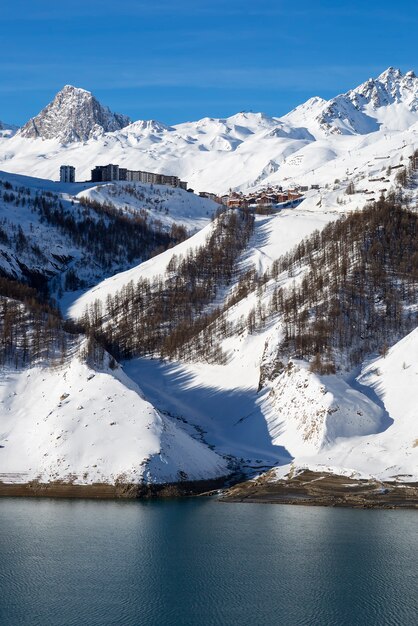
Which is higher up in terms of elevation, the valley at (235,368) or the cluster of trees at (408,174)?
the cluster of trees at (408,174)

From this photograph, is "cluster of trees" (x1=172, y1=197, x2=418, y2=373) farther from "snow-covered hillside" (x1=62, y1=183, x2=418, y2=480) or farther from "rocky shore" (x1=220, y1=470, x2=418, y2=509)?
"rocky shore" (x1=220, y1=470, x2=418, y2=509)

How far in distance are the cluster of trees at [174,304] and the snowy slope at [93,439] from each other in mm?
37893

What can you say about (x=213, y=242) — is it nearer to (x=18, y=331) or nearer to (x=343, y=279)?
(x=343, y=279)

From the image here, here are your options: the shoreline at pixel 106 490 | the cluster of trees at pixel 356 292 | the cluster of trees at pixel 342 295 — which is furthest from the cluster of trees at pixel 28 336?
the cluster of trees at pixel 356 292

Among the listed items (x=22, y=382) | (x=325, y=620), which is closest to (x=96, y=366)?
(x=22, y=382)

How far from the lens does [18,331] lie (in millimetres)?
119625

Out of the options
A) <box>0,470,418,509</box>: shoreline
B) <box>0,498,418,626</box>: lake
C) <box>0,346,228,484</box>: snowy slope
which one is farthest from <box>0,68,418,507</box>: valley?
<box>0,498,418,626</box>: lake

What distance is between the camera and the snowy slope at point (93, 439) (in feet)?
303

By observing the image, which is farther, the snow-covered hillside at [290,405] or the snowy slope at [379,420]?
the snow-covered hillside at [290,405]

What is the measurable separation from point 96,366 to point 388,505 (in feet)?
126

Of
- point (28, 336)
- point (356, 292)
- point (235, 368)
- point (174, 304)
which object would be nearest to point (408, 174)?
point (174, 304)

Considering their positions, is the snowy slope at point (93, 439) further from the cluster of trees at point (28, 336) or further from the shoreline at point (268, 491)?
the cluster of trees at point (28, 336)

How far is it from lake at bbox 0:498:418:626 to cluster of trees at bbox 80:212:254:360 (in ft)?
193

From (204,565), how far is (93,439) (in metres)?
32.1
